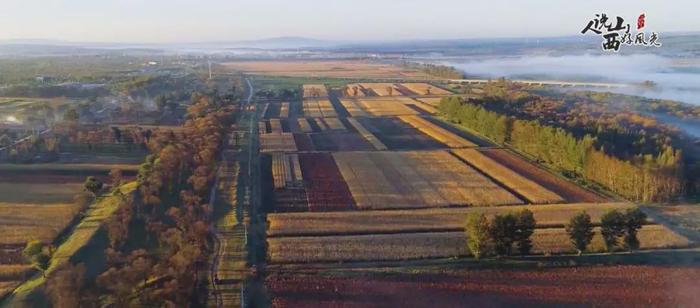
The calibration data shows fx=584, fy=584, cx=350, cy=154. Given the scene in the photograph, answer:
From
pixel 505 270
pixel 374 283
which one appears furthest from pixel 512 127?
pixel 374 283

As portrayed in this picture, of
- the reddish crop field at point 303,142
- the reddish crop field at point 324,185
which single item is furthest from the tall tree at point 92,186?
the reddish crop field at point 303,142

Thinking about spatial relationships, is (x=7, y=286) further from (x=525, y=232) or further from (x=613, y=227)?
(x=613, y=227)

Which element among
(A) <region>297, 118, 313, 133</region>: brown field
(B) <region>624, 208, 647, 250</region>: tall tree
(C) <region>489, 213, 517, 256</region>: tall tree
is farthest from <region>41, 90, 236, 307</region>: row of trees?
(B) <region>624, 208, 647, 250</region>: tall tree

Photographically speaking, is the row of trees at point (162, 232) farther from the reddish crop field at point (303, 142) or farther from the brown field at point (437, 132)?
the brown field at point (437, 132)

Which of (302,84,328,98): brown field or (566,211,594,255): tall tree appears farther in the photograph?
(302,84,328,98): brown field

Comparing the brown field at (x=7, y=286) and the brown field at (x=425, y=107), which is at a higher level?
the brown field at (x=425, y=107)

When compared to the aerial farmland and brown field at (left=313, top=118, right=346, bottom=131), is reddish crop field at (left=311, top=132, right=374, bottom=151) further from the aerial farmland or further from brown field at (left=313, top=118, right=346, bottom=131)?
brown field at (left=313, top=118, right=346, bottom=131)
